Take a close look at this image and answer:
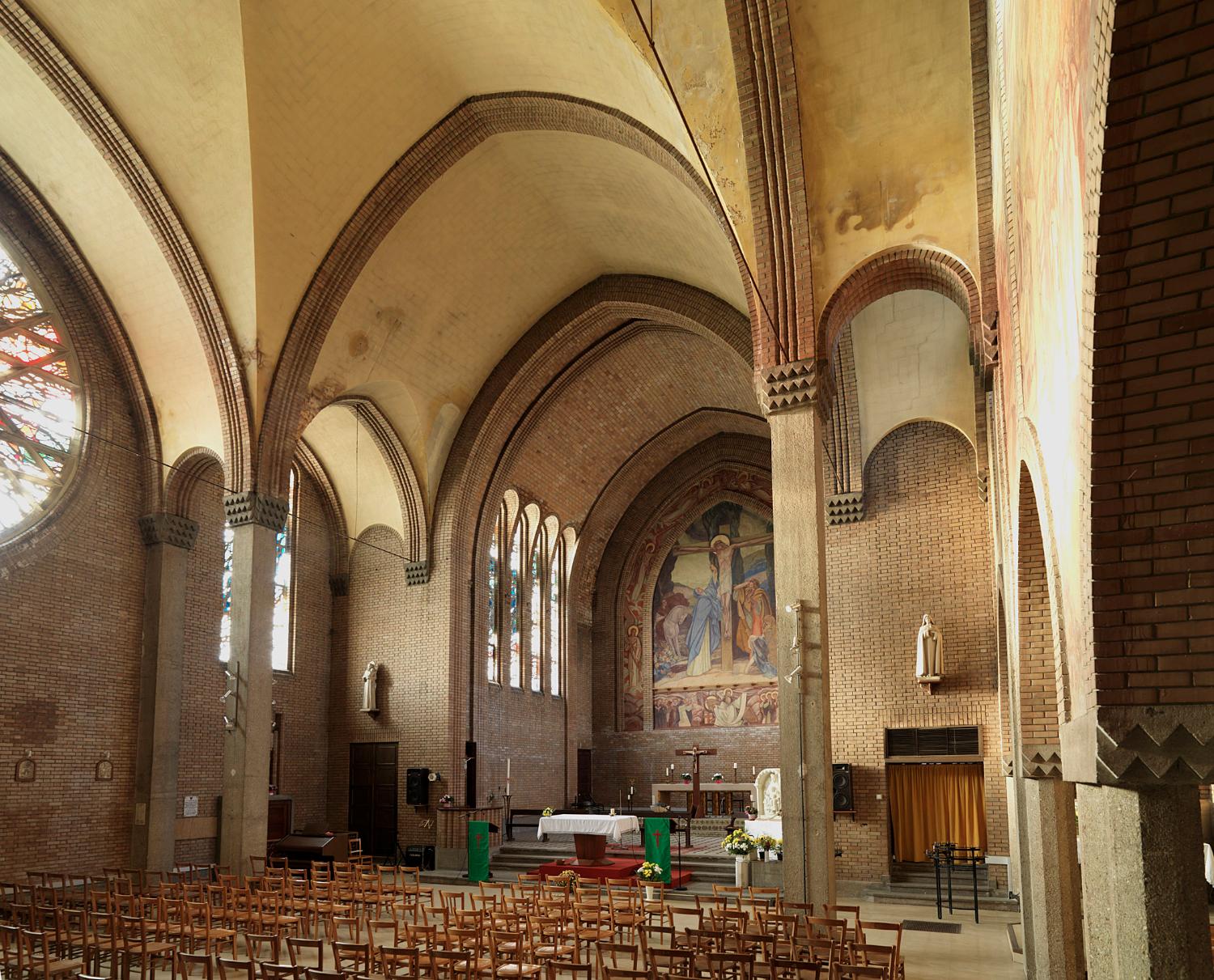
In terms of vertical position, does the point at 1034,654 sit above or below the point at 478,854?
above

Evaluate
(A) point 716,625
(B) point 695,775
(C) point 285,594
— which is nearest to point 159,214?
(C) point 285,594

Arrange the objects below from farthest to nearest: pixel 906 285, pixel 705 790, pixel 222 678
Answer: pixel 705 790, pixel 222 678, pixel 906 285

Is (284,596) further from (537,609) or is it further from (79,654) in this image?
(537,609)

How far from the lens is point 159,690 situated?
16938 mm

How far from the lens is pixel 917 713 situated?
17.7m

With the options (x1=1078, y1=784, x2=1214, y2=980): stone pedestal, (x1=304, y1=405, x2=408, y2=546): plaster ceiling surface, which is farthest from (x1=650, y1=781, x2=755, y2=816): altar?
(x1=1078, y1=784, x2=1214, y2=980): stone pedestal

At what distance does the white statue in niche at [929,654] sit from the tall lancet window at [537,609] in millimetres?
10735

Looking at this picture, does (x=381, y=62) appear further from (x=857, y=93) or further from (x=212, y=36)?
(x=857, y=93)

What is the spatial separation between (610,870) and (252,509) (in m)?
8.04

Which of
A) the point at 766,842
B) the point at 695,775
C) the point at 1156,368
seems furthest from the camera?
the point at 695,775

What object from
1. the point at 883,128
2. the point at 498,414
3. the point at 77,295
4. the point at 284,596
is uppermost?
the point at 77,295

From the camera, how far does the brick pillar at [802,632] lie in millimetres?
11094

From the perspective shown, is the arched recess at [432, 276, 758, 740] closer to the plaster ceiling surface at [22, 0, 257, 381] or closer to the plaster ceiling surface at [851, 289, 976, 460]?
the plaster ceiling surface at [851, 289, 976, 460]

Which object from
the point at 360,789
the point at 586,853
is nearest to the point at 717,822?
the point at 586,853
